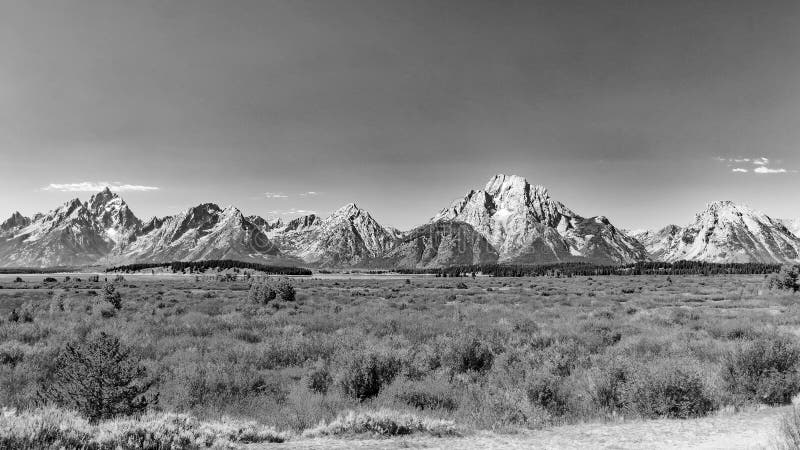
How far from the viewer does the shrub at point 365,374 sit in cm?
1174

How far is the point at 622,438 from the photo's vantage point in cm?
785

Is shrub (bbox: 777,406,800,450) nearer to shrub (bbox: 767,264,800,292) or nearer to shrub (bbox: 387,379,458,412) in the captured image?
shrub (bbox: 387,379,458,412)

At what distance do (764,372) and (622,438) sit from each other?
19.4 feet

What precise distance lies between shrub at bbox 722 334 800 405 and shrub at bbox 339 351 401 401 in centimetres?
931

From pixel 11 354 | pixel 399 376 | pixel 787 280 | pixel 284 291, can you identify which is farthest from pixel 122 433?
pixel 787 280

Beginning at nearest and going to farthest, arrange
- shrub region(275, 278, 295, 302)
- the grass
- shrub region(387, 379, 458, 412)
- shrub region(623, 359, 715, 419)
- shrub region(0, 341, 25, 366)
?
the grass → shrub region(623, 359, 715, 419) → shrub region(387, 379, 458, 412) → shrub region(0, 341, 25, 366) → shrub region(275, 278, 295, 302)

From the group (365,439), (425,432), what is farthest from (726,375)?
(365,439)

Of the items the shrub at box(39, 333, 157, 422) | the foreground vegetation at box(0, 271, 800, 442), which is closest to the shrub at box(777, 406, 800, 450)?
the foreground vegetation at box(0, 271, 800, 442)

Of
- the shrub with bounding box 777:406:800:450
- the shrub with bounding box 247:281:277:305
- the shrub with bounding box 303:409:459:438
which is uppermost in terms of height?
the shrub with bounding box 777:406:800:450

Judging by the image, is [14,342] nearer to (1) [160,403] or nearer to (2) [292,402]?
(1) [160,403]

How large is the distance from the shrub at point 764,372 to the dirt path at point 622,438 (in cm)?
164

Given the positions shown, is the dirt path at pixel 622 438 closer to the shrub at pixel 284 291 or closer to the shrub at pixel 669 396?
the shrub at pixel 669 396

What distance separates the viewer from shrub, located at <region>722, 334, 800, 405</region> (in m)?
10.2

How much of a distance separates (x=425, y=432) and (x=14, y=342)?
16.8 meters
